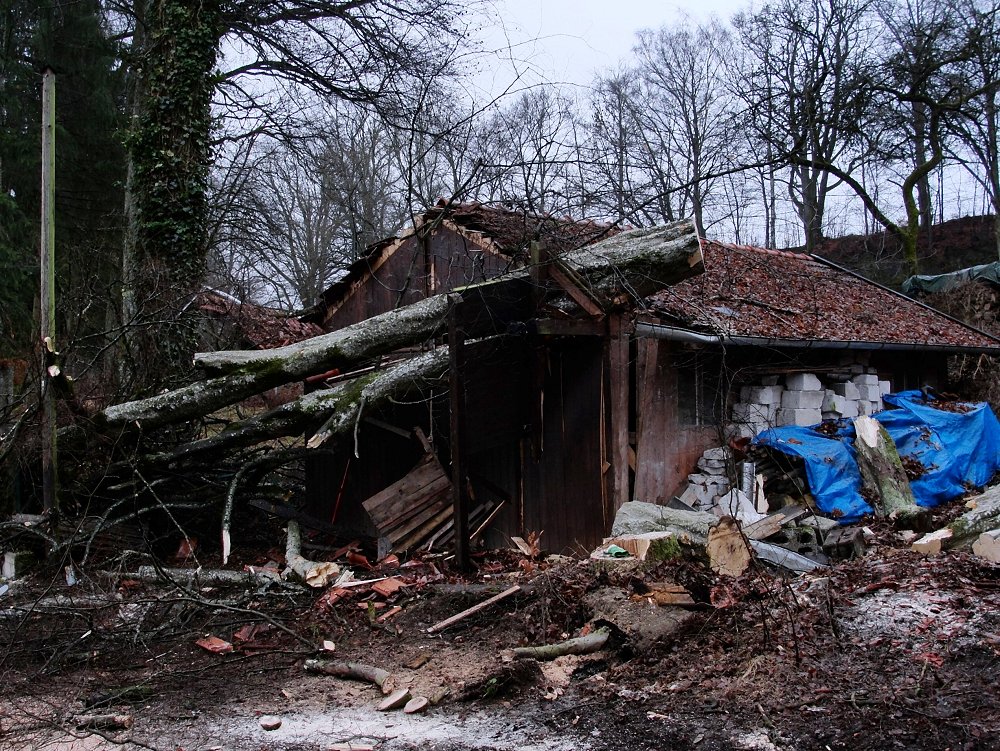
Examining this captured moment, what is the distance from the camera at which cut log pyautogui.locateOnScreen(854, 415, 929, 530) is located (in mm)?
7711

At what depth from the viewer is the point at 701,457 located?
849 centimetres

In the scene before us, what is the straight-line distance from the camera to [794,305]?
33.3ft

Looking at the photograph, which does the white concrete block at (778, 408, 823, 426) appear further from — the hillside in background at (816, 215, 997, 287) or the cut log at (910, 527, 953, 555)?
the hillside in background at (816, 215, 997, 287)

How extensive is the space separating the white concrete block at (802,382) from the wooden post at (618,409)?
9.59 ft

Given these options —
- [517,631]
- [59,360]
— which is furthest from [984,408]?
[59,360]

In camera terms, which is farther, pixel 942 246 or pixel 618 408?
pixel 942 246

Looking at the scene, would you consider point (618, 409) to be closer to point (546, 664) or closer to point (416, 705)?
point (546, 664)

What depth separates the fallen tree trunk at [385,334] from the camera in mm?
6832

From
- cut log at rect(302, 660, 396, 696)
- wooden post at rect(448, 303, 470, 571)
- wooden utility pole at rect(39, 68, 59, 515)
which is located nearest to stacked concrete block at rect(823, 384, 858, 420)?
wooden post at rect(448, 303, 470, 571)

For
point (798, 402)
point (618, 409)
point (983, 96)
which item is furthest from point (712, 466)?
point (983, 96)

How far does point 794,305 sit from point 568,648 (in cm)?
724

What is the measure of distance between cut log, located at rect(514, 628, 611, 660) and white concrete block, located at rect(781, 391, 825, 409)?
17.8 feet

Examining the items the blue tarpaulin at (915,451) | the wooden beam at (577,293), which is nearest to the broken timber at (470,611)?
the wooden beam at (577,293)

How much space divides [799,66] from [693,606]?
20.6m
